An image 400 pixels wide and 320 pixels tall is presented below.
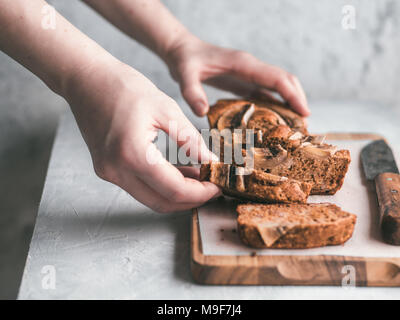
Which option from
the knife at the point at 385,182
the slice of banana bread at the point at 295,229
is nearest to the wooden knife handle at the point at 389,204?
the knife at the point at 385,182

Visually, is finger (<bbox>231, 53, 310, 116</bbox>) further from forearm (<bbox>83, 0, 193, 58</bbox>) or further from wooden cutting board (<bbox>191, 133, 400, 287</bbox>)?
wooden cutting board (<bbox>191, 133, 400, 287</bbox>)

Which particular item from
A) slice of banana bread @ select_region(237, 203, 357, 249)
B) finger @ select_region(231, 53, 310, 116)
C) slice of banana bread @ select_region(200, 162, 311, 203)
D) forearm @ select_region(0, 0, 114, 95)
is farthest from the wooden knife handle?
forearm @ select_region(0, 0, 114, 95)

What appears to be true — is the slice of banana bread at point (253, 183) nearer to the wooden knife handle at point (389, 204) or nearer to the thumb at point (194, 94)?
the wooden knife handle at point (389, 204)

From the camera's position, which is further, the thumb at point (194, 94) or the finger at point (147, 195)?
the thumb at point (194, 94)

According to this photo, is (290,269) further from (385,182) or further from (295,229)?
(385,182)

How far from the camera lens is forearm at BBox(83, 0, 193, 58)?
2.14 meters

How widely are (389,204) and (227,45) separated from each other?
4.79 ft

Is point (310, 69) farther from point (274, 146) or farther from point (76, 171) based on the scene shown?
point (76, 171)

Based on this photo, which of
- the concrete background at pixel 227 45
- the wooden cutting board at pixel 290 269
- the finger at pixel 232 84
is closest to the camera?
the wooden cutting board at pixel 290 269

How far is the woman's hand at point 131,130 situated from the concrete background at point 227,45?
2.93ft

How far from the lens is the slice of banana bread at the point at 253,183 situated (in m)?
1.52

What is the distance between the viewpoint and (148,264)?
1.48 m

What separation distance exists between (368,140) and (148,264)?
1137 millimetres
